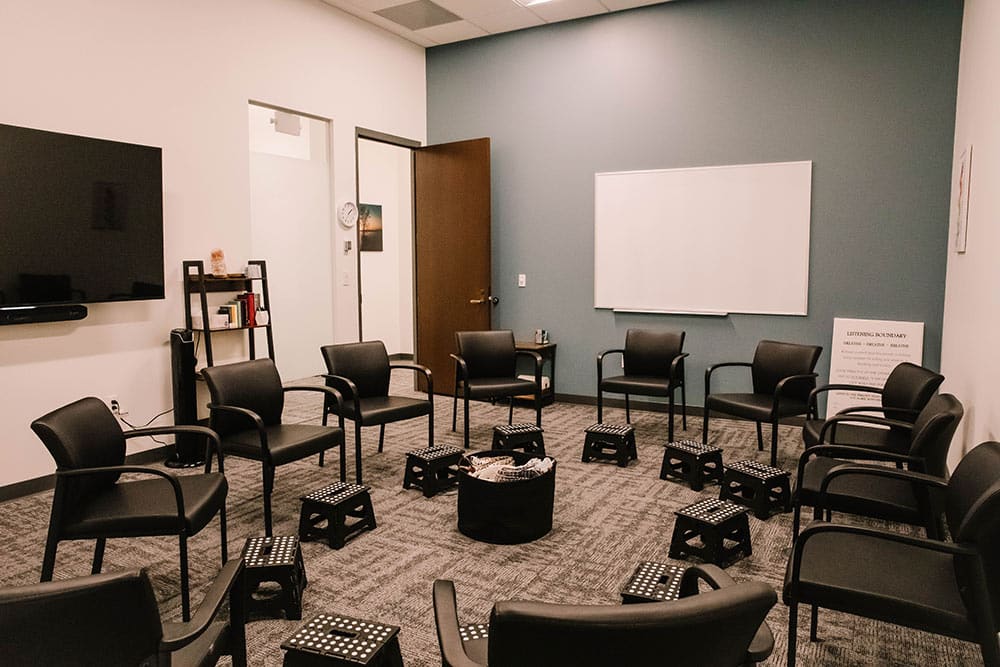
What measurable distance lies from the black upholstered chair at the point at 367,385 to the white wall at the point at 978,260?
9.14 feet

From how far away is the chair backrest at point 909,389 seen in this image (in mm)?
3064

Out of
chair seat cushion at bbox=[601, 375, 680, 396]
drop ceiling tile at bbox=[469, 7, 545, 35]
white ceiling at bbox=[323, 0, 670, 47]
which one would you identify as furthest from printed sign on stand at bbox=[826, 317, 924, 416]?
drop ceiling tile at bbox=[469, 7, 545, 35]

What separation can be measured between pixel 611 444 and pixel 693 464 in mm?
603

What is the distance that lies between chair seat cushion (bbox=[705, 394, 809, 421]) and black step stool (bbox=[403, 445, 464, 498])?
1631 mm

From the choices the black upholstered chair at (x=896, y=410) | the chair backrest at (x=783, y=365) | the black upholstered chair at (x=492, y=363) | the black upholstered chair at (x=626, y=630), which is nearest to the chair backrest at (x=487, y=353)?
the black upholstered chair at (x=492, y=363)

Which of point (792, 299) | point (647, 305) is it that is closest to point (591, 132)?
point (647, 305)

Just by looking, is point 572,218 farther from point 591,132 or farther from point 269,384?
point 269,384

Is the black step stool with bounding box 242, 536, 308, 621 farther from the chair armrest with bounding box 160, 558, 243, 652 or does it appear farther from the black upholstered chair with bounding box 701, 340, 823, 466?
the black upholstered chair with bounding box 701, 340, 823, 466

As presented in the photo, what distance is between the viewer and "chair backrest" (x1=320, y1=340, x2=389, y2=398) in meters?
4.13

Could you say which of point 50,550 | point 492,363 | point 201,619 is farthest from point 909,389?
point 50,550

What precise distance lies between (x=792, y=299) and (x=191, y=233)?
13.8 feet

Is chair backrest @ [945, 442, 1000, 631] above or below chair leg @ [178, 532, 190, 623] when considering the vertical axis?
above

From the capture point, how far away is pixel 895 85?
4660 millimetres

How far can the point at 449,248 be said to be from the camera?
20.6 ft
